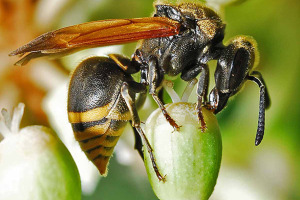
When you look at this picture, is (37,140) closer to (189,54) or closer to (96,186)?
(189,54)

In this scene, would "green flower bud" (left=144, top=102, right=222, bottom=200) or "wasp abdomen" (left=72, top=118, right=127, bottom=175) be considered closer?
"green flower bud" (left=144, top=102, right=222, bottom=200)

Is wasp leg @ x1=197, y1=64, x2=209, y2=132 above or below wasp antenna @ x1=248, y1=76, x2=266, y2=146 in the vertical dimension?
above

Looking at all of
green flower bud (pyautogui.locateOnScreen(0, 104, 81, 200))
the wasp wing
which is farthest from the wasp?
green flower bud (pyautogui.locateOnScreen(0, 104, 81, 200))

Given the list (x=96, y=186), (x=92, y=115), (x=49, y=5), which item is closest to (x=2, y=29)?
(x=49, y=5)

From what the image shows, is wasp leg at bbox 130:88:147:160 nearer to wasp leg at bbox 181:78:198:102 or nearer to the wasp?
the wasp

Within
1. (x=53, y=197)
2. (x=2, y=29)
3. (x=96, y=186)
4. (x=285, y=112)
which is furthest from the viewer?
(x=2, y=29)

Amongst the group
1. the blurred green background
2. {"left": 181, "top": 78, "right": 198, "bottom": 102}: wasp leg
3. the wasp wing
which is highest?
the wasp wing

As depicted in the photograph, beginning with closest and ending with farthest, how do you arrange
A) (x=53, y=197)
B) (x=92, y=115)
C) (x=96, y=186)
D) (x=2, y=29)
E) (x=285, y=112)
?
(x=53, y=197)
(x=92, y=115)
(x=285, y=112)
(x=96, y=186)
(x=2, y=29)

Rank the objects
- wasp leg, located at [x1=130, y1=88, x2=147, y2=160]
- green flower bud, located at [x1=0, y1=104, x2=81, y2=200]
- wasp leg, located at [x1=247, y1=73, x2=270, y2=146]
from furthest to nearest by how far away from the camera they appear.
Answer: wasp leg, located at [x1=130, y1=88, x2=147, y2=160], wasp leg, located at [x1=247, y1=73, x2=270, y2=146], green flower bud, located at [x1=0, y1=104, x2=81, y2=200]
